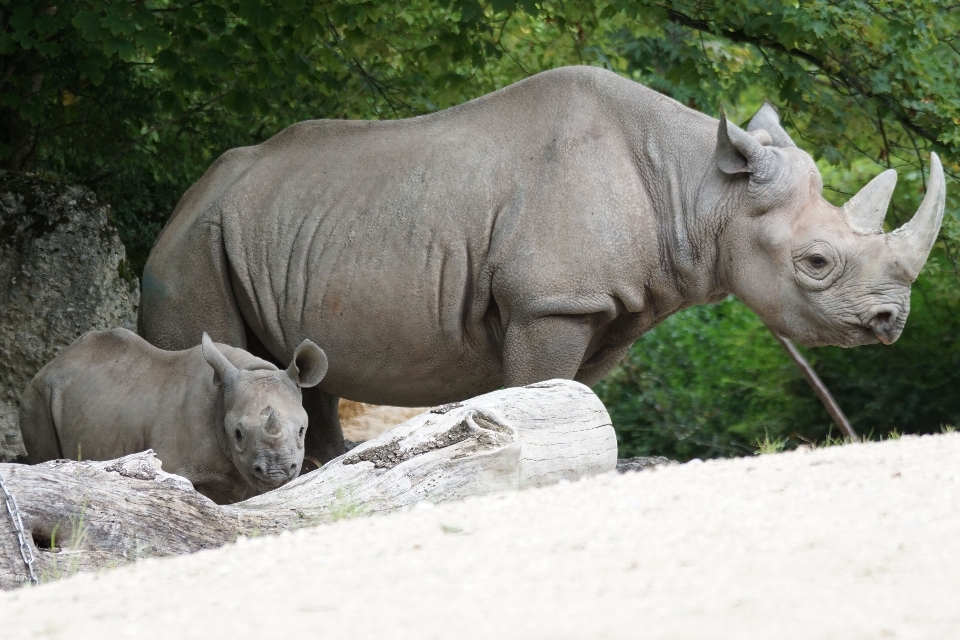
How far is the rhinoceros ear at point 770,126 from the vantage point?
25.3 ft

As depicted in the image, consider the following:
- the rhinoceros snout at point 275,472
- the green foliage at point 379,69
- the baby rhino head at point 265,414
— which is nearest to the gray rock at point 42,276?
the green foliage at point 379,69

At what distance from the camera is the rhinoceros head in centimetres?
693

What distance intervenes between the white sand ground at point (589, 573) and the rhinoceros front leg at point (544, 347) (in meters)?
2.41

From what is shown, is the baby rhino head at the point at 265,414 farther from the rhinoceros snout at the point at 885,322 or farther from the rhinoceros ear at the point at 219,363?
the rhinoceros snout at the point at 885,322

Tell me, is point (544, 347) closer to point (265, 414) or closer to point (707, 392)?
point (265, 414)

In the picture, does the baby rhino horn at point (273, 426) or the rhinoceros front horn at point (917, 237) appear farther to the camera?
the rhinoceros front horn at point (917, 237)

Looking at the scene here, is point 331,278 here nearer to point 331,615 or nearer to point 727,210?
point 727,210

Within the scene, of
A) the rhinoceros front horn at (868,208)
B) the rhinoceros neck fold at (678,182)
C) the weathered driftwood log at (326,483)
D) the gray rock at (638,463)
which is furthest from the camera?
the gray rock at (638,463)

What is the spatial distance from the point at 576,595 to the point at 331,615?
59 cm

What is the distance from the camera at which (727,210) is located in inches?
283

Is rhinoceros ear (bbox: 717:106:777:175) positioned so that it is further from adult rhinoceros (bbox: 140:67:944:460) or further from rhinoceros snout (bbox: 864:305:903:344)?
rhinoceros snout (bbox: 864:305:903:344)

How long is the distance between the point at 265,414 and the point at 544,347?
147 cm

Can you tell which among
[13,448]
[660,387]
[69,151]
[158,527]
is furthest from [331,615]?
[660,387]

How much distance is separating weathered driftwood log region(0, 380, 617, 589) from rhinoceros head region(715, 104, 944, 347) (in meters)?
1.38
